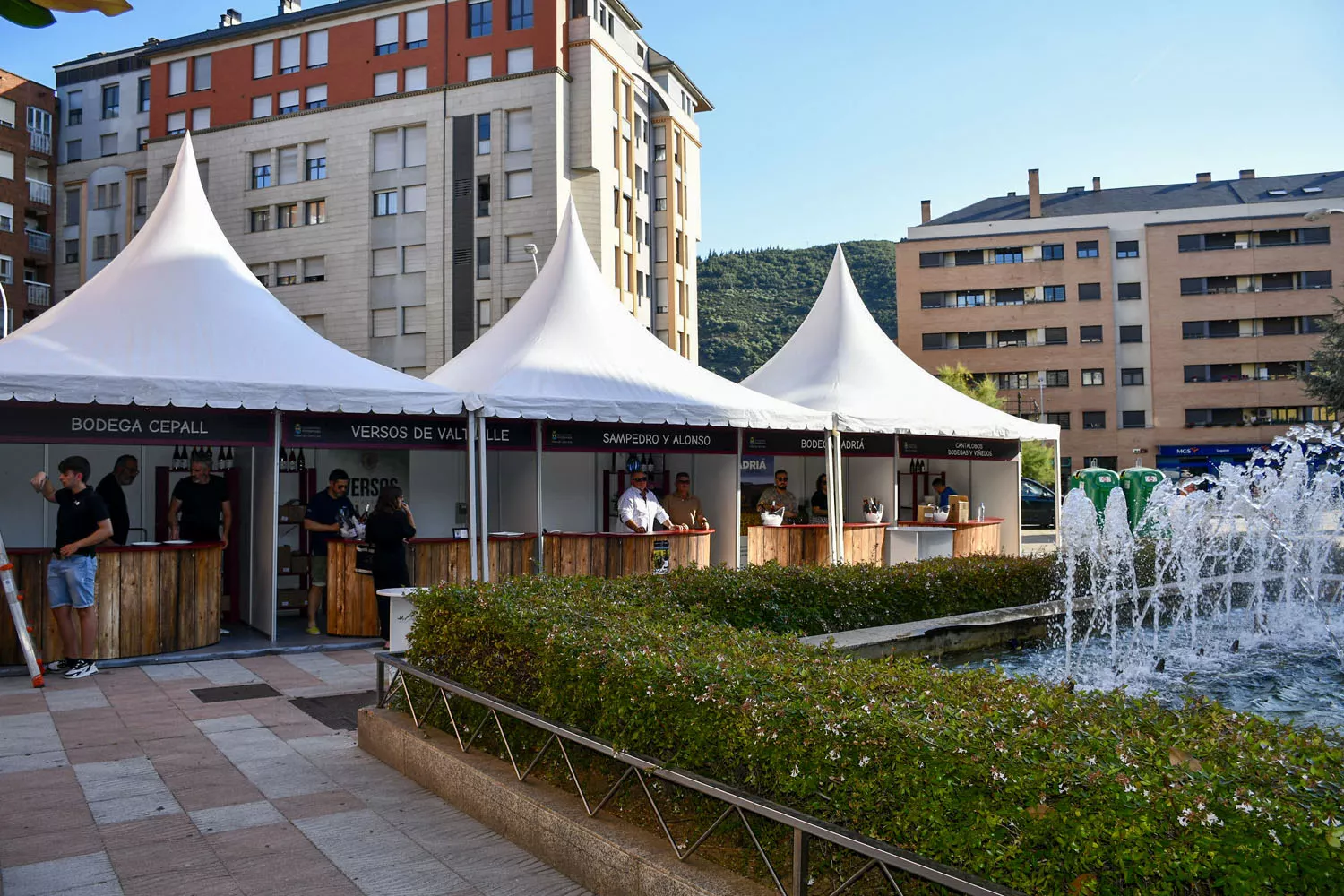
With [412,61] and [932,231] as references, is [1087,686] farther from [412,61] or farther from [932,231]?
[932,231]

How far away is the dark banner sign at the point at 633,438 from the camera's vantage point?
1362 cm

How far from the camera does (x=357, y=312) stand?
41906mm

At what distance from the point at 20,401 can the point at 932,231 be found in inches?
2485

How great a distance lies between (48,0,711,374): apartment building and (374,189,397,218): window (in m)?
0.05

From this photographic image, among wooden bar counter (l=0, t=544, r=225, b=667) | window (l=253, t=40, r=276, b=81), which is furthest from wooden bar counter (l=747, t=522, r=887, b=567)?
window (l=253, t=40, r=276, b=81)

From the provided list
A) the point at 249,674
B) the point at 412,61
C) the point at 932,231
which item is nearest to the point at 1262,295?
the point at 932,231

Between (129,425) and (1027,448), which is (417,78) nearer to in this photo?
(1027,448)

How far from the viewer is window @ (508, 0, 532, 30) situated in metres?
41.3

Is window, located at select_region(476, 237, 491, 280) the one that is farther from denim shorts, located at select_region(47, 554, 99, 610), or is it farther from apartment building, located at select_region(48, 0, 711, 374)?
denim shorts, located at select_region(47, 554, 99, 610)

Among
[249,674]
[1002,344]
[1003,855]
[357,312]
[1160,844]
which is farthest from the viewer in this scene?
[1002,344]

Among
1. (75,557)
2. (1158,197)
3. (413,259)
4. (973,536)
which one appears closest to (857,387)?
(973,536)

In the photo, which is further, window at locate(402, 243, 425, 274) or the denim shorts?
window at locate(402, 243, 425, 274)

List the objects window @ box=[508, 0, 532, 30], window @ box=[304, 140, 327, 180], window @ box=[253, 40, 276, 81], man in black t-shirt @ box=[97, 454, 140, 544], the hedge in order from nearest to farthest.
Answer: the hedge → man in black t-shirt @ box=[97, 454, 140, 544] → window @ box=[508, 0, 532, 30] → window @ box=[304, 140, 327, 180] → window @ box=[253, 40, 276, 81]

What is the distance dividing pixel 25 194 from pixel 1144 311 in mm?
59087
